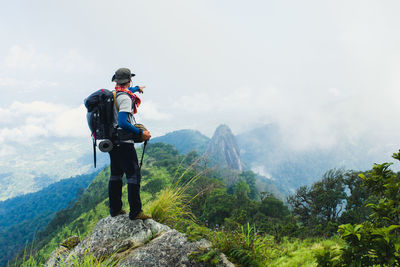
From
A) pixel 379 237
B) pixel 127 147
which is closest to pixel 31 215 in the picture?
pixel 127 147

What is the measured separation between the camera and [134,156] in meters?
4.20

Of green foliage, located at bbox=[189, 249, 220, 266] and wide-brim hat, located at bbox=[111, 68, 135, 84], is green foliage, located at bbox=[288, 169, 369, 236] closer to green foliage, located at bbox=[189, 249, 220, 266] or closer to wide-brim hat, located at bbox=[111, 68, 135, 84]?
green foliage, located at bbox=[189, 249, 220, 266]

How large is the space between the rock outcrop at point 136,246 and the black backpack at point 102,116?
166 centimetres

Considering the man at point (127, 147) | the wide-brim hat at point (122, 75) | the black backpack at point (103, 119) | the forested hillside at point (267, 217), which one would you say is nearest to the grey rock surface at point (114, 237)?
the man at point (127, 147)

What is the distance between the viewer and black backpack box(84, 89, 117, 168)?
3801 millimetres

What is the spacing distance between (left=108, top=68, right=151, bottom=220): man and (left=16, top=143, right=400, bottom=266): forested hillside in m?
0.74

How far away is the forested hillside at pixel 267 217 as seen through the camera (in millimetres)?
2385

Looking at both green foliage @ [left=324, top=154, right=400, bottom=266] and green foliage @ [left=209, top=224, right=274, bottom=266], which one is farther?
green foliage @ [left=209, top=224, right=274, bottom=266]

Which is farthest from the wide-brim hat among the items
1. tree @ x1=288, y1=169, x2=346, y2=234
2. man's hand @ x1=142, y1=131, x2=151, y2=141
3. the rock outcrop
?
tree @ x1=288, y1=169, x2=346, y2=234

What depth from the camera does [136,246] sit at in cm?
375

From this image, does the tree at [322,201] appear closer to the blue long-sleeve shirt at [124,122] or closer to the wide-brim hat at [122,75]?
the blue long-sleeve shirt at [124,122]

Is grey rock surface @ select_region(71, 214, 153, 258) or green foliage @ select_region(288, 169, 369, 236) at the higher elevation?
grey rock surface @ select_region(71, 214, 153, 258)

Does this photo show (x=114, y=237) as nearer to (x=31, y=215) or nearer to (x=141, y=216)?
(x=141, y=216)

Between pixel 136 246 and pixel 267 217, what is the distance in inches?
1160
